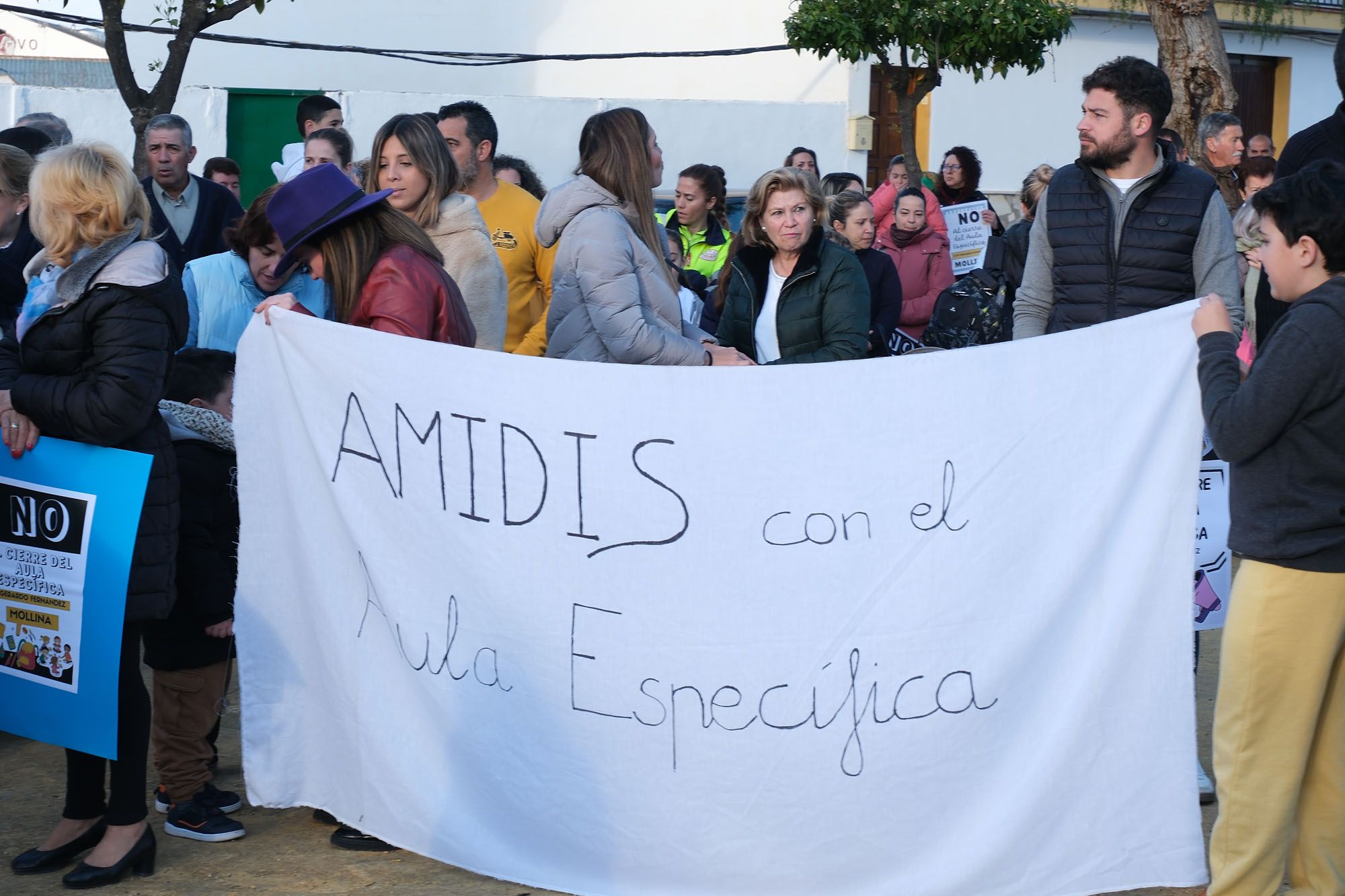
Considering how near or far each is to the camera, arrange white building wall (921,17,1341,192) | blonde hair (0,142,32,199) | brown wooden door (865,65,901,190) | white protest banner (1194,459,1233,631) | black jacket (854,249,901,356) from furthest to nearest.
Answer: white building wall (921,17,1341,192) < brown wooden door (865,65,901,190) < black jacket (854,249,901,356) < blonde hair (0,142,32,199) < white protest banner (1194,459,1233,631)

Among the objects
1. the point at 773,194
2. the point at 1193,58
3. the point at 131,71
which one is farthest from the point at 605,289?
the point at 1193,58

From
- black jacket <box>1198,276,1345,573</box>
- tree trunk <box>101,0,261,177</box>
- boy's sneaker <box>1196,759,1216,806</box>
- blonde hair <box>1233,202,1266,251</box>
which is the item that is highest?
tree trunk <box>101,0,261,177</box>

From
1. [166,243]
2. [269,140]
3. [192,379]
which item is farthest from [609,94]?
[192,379]

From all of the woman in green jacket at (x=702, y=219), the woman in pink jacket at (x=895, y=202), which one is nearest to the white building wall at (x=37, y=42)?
the woman in pink jacket at (x=895, y=202)

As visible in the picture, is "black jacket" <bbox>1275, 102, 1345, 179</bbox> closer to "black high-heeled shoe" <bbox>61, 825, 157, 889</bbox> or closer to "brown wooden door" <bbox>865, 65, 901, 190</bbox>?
"black high-heeled shoe" <bbox>61, 825, 157, 889</bbox>

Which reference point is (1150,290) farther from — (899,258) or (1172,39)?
(1172,39)

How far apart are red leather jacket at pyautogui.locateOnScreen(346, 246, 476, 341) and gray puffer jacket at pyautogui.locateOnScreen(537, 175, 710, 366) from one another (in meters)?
0.58

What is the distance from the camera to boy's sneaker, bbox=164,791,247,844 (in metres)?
3.81

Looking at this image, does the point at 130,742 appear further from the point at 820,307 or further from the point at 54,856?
the point at 820,307

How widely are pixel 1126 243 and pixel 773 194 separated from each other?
4.04ft

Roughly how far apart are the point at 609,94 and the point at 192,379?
20.0m

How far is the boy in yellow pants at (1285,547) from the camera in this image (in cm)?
287

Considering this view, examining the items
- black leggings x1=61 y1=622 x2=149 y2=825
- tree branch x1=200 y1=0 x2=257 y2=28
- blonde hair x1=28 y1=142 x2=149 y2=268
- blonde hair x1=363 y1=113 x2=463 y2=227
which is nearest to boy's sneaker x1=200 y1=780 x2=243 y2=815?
black leggings x1=61 y1=622 x2=149 y2=825

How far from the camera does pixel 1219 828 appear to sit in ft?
10.2
